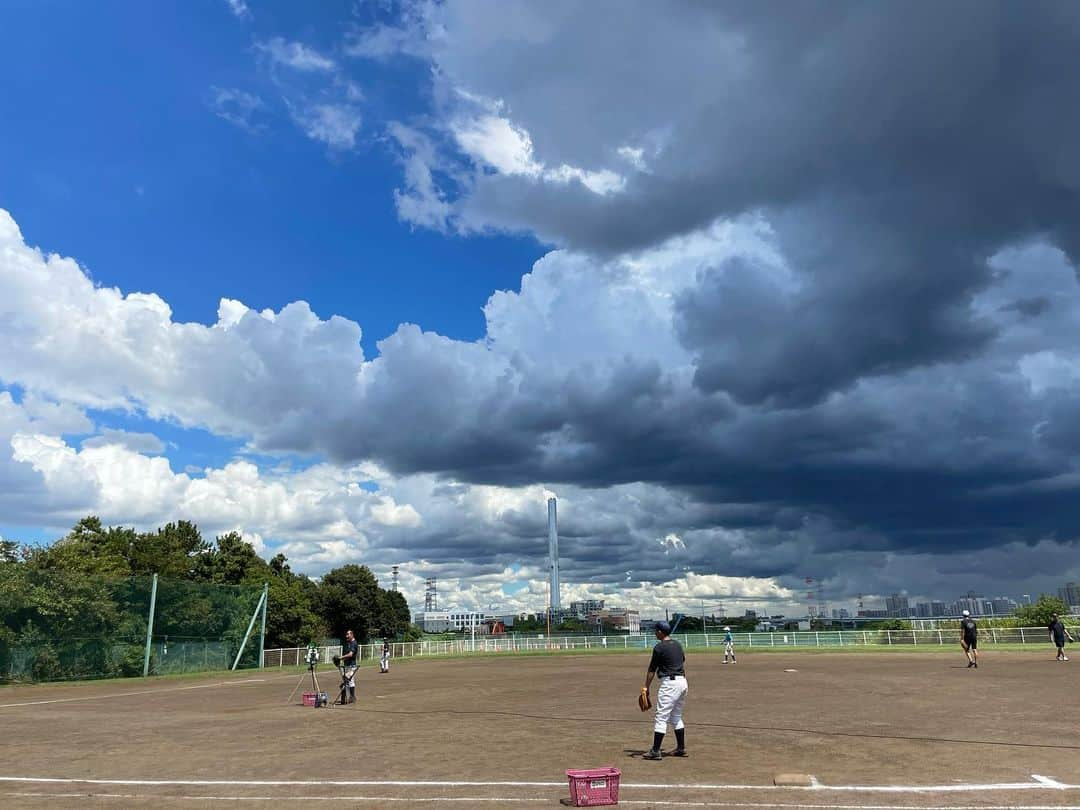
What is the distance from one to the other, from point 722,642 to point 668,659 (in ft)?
165

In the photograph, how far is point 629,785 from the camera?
9.15 m

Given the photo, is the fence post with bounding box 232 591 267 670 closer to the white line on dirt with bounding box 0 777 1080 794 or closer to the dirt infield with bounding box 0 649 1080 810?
the dirt infield with bounding box 0 649 1080 810

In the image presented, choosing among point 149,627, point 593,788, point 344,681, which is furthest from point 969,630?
point 149,627

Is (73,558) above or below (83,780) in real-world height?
above

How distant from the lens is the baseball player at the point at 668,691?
10.9 m

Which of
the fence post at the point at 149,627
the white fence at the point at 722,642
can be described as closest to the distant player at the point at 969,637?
the white fence at the point at 722,642

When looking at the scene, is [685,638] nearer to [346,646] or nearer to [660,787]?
[346,646]

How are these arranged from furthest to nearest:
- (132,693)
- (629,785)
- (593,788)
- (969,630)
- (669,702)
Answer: (132,693) → (969,630) → (669,702) → (629,785) → (593,788)

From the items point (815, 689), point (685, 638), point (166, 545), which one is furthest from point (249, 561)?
point (815, 689)

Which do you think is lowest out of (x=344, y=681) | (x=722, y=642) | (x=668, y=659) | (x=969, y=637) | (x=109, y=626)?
(x=722, y=642)

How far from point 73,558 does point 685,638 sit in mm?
43651

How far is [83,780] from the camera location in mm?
10672

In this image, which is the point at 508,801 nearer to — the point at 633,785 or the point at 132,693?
the point at 633,785

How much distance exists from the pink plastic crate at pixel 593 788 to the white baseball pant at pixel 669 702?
296 centimetres
